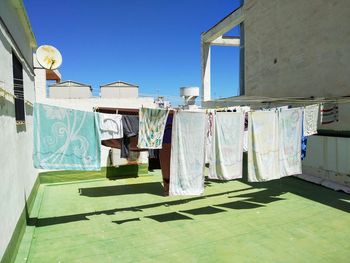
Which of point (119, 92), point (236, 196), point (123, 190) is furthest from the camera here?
point (119, 92)

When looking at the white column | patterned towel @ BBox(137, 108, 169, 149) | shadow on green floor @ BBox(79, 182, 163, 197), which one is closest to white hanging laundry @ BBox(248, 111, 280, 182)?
patterned towel @ BBox(137, 108, 169, 149)

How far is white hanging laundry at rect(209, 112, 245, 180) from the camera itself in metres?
5.54

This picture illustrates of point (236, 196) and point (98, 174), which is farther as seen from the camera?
point (98, 174)

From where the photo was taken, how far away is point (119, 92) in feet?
46.3

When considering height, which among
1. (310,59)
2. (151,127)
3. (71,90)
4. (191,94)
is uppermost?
(310,59)

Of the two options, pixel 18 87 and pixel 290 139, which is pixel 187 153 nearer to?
pixel 290 139

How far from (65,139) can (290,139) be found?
176 inches

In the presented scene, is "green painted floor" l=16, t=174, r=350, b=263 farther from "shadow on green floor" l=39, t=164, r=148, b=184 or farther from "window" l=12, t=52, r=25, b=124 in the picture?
"window" l=12, t=52, r=25, b=124

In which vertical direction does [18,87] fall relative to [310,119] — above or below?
above

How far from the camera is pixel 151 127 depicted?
5324 millimetres

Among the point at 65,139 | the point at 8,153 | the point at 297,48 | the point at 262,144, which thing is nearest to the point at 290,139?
the point at 262,144

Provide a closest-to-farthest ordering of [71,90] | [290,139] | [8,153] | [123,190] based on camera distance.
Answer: [8,153] → [290,139] → [123,190] → [71,90]

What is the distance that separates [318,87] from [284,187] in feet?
9.83

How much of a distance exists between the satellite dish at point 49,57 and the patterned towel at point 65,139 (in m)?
3.41
